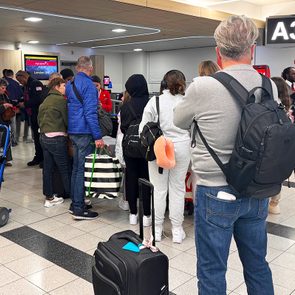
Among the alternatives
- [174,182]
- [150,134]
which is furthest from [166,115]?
[174,182]

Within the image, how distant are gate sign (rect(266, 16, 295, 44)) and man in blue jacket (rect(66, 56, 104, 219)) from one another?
11.1 ft

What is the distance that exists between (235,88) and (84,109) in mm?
2146

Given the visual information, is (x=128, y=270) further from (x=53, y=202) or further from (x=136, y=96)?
(x=53, y=202)

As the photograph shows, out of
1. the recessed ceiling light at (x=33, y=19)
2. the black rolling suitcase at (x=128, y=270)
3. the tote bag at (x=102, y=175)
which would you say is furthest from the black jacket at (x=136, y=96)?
the recessed ceiling light at (x=33, y=19)

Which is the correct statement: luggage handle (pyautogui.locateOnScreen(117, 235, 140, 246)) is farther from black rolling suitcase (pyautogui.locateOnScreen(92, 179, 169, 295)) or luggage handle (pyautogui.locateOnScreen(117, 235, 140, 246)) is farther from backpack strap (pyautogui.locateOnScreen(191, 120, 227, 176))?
backpack strap (pyautogui.locateOnScreen(191, 120, 227, 176))

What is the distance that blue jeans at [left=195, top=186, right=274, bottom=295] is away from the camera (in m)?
1.53

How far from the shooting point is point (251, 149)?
1.40 metres

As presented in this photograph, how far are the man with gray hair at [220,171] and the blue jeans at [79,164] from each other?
6.80 feet

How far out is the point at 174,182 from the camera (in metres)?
3.02

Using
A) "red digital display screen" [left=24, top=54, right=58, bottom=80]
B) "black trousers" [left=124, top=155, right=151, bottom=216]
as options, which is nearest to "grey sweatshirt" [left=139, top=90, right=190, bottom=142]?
"black trousers" [left=124, top=155, right=151, bottom=216]

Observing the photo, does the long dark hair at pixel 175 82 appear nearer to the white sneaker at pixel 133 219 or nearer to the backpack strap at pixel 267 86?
the white sneaker at pixel 133 219

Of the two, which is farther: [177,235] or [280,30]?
[280,30]

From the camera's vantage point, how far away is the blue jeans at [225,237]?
1.53m

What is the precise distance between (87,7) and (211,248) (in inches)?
179
